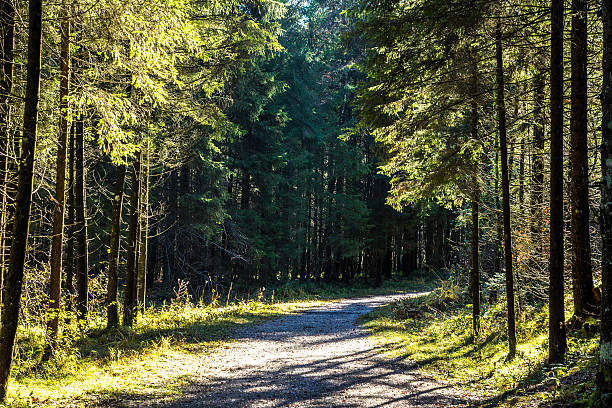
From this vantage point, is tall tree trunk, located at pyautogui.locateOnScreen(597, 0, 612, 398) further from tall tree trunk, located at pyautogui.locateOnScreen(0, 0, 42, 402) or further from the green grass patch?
tall tree trunk, located at pyautogui.locateOnScreen(0, 0, 42, 402)

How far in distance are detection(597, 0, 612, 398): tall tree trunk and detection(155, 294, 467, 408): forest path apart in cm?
231

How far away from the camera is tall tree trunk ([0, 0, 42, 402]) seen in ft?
17.8

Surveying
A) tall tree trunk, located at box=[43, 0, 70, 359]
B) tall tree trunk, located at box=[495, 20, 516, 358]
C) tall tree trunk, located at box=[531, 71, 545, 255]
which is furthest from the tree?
tall tree trunk, located at box=[531, 71, 545, 255]

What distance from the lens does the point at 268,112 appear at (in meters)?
27.6

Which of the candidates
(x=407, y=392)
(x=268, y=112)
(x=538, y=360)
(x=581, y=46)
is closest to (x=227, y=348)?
(x=407, y=392)

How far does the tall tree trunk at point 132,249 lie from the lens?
38.8 feet

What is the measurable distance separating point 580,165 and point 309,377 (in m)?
6.24

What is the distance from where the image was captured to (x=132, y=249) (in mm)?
11977

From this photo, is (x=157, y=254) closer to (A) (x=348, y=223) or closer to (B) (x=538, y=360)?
(A) (x=348, y=223)

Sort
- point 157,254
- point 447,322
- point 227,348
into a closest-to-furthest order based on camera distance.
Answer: point 227,348 → point 447,322 → point 157,254

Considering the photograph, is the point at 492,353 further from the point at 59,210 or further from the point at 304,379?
the point at 59,210

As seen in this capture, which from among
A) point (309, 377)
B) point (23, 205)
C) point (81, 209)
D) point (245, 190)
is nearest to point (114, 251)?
point (81, 209)

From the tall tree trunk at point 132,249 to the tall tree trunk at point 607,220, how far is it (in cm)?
1065

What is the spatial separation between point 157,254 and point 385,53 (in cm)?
1880
